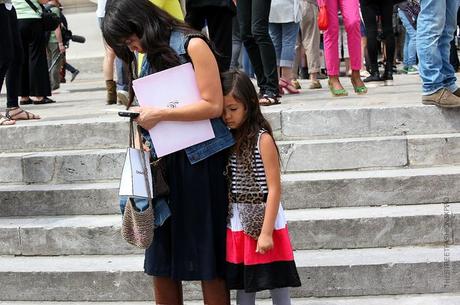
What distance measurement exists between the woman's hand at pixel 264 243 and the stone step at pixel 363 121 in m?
2.48

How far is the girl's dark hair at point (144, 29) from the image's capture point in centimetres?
399

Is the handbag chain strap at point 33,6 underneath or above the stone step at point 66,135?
above

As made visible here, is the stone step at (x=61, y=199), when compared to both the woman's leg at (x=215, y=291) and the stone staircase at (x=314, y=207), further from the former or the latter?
the woman's leg at (x=215, y=291)

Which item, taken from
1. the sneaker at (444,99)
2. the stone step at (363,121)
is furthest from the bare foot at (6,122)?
the sneaker at (444,99)

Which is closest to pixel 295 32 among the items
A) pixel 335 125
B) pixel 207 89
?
pixel 335 125

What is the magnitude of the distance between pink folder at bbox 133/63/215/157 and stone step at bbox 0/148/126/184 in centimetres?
226

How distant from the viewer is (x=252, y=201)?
4145 mm

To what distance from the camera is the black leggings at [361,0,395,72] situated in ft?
30.8

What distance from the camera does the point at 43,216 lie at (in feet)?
20.4

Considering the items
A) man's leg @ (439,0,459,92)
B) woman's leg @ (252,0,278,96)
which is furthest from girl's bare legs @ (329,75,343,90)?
man's leg @ (439,0,459,92)

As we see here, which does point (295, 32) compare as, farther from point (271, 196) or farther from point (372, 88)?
point (271, 196)

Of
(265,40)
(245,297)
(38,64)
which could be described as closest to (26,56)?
(38,64)

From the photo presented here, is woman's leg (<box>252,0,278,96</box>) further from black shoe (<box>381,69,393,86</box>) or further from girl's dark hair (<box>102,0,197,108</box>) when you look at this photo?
girl's dark hair (<box>102,0,197,108</box>)

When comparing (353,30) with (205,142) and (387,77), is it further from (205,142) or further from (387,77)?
(205,142)
